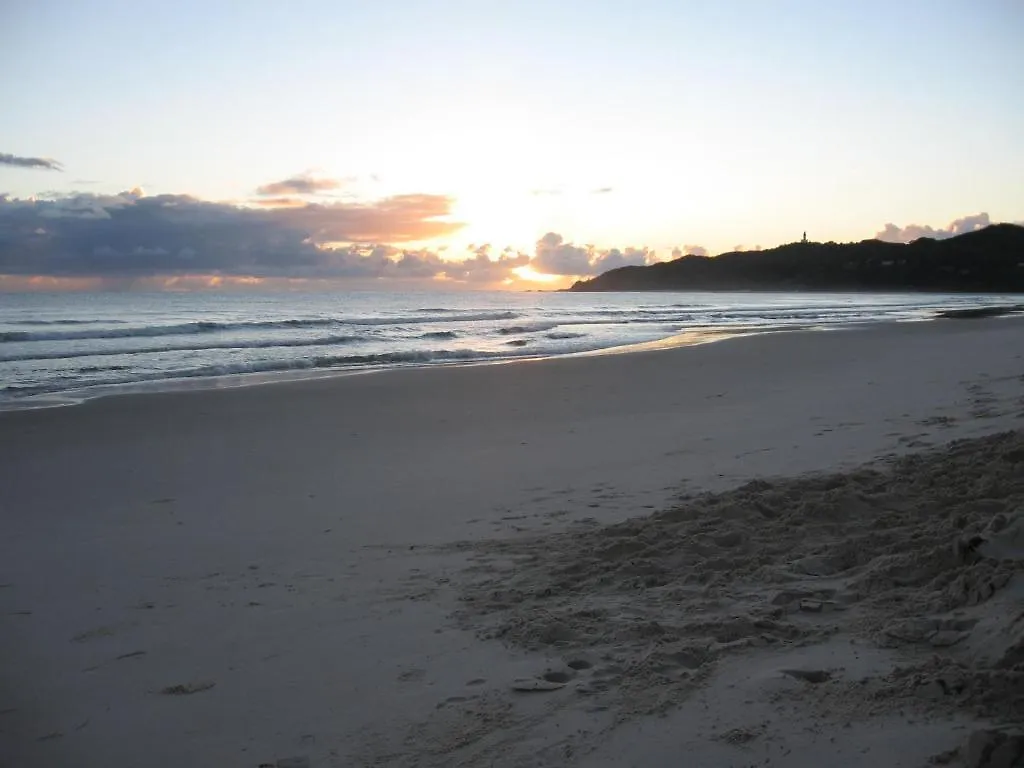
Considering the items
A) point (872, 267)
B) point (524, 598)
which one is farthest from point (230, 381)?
point (872, 267)

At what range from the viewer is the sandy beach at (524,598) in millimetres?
2693

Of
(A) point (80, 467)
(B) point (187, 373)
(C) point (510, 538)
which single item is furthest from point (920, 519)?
(B) point (187, 373)

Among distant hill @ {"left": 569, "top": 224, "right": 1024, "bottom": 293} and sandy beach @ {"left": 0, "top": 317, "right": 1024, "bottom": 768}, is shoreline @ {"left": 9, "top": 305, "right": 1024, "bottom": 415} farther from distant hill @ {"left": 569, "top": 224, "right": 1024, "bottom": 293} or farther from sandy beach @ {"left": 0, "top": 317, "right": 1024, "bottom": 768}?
distant hill @ {"left": 569, "top": 224, "right": 1024, "bottom": 293}

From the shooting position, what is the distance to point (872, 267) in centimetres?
12712

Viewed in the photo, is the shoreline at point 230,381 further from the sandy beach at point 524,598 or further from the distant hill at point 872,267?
the distant hill at point 872,267

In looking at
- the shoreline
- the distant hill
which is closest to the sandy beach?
the shoreline

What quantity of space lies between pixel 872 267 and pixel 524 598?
13817 cm

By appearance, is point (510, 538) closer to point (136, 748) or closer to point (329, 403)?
point (136, 748)

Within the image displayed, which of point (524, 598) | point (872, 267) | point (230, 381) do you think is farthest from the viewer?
point (872, 267)

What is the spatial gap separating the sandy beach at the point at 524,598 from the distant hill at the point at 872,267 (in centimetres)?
10947

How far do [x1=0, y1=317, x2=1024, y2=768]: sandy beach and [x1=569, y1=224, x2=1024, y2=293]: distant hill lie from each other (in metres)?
109

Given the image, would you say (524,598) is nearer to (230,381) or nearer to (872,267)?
(230,381)

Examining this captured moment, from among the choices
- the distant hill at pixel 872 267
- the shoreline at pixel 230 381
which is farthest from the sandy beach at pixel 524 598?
the distant hill at pixel 872 267

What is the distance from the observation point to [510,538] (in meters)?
5.12
